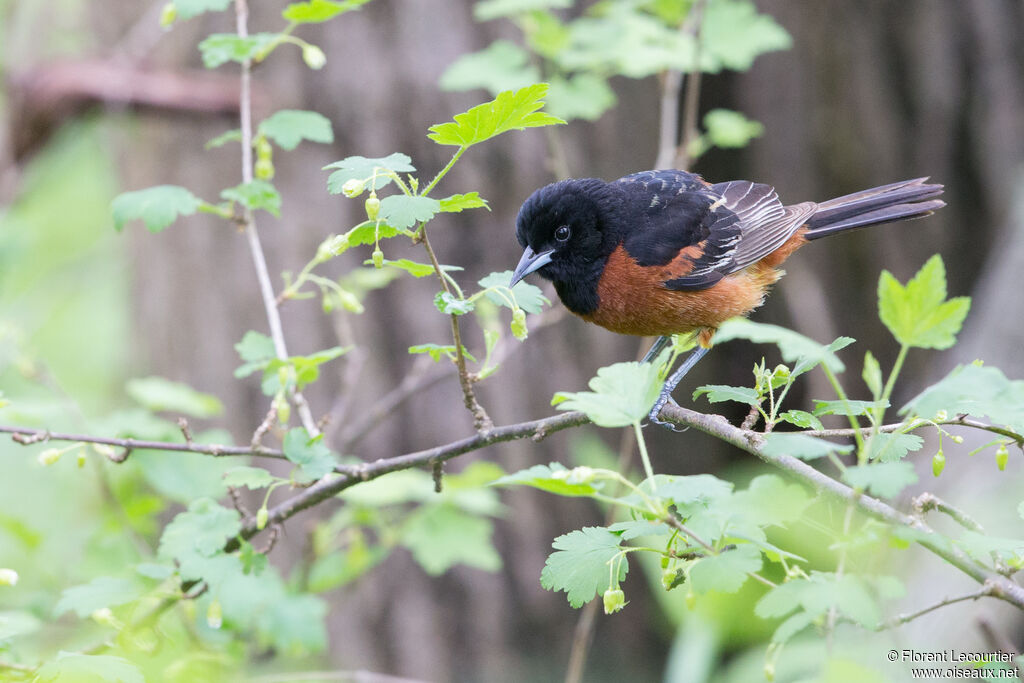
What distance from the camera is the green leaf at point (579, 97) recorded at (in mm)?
3328

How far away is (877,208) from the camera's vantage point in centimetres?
293

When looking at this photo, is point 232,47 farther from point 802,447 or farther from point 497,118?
point 802,447

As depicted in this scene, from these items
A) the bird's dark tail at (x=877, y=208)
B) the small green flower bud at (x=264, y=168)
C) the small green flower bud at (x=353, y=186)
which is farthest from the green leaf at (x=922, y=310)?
the bird's dark tail at (x=877, y=208)

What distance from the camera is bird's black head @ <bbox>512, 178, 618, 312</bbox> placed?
2.70 meters

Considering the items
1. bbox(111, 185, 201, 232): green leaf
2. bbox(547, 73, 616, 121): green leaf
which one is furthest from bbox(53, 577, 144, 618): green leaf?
bbox(547, 73, 616, 121): green leaf

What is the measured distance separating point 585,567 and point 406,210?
0.66m

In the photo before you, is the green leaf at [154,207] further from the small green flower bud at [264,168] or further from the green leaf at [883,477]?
the green leaf at [883,477]

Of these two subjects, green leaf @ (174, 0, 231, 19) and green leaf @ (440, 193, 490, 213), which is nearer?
green leaf @ (440, 193, 490, 213)

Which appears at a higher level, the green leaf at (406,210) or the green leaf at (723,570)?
the green leaf at (406,210)

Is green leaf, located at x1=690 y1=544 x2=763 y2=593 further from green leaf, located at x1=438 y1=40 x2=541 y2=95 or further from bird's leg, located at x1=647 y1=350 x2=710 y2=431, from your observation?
green leaf, located at x1=438 y1=40 x2=541 y2=95

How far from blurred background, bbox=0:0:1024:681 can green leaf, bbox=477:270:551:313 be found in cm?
162

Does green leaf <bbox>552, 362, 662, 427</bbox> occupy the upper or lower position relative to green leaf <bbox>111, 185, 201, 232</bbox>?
lower

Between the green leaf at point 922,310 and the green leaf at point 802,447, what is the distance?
0.52 feet

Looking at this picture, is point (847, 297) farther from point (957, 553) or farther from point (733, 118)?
point (957, 553)
